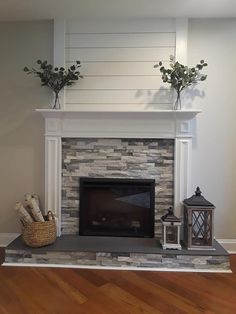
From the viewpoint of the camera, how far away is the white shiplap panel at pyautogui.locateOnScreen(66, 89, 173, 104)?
294 centimetres

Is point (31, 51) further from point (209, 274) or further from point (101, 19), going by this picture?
point (209, 274)

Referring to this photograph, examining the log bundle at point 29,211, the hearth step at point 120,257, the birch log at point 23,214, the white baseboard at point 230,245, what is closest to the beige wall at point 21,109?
the log bundle at point 29,211

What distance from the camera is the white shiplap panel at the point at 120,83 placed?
2.94 metres

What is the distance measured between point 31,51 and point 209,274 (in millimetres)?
2862

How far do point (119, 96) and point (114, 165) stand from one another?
0.74 m

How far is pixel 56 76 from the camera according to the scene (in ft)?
9.28

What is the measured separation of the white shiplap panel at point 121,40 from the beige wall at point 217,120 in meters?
0.29

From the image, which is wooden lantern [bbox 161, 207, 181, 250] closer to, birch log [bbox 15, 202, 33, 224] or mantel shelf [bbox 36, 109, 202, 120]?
mantel shelf [bbox 36, 109, 202, 120]

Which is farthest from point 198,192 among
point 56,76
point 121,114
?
point 56,76

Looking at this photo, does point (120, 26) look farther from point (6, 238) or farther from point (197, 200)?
point (6, 238)

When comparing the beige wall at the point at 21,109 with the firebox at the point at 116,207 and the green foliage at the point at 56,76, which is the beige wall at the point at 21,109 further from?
the firebox at the point at 116,207

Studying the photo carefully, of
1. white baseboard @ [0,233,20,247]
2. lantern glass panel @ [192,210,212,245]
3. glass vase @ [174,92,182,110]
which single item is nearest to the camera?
lantern glass panel @ [192,210,212,245]

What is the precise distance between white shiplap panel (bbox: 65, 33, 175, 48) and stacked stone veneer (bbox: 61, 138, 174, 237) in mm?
1011

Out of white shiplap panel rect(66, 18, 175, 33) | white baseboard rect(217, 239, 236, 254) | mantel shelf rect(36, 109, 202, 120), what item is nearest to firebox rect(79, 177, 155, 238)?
mantel shelf rect(36, 109, 202, 120)
